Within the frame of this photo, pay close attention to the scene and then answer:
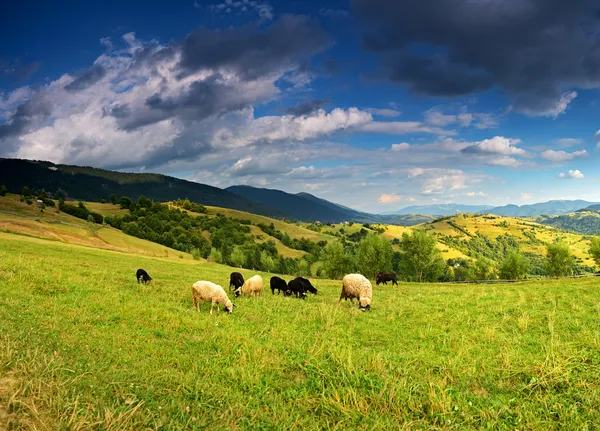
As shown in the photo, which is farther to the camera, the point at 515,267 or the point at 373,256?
the point at 515,267

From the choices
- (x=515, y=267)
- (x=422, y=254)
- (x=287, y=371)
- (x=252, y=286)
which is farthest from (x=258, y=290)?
(x=515, y=267)

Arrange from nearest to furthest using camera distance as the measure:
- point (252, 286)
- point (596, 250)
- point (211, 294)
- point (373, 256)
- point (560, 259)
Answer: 1. point (211, 294)
2. point (252, 286)
3. point (373, 256)
4. point (596, 250)
5. point (560, 259)

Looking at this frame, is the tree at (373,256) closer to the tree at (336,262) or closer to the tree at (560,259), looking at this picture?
the tree at (336,262)

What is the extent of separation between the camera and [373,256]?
268 feet

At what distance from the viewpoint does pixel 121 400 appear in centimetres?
699

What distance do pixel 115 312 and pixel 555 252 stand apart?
11116 centimetres

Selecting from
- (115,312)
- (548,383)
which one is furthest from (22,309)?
(548,383)

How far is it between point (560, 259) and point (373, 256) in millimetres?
55110

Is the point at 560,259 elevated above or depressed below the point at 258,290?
above

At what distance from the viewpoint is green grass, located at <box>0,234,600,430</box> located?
6727 millimetres

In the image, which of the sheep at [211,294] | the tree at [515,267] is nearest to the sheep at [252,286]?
the sheep at [211,294]

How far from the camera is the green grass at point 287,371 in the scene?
22.1 feet

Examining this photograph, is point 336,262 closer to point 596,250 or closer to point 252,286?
point 252,286

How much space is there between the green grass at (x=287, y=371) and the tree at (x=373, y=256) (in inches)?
2652
